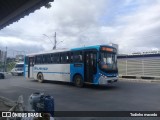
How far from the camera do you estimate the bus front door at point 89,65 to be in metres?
17.0

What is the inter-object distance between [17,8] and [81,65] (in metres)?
10.7

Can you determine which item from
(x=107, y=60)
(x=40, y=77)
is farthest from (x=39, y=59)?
(x=107, y=60)

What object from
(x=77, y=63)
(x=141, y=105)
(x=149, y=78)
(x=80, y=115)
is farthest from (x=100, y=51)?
(x=149, y=78)

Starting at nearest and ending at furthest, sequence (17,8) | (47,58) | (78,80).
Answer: (17,8)
(78,80)
(47,58)

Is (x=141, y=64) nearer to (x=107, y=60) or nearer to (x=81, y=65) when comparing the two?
(x=107, y=60)

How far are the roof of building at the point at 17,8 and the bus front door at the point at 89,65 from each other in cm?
864

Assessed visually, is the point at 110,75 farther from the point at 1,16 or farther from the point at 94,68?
A: the point at 1,16

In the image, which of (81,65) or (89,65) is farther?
(81,65)

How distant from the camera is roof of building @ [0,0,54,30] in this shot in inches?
281

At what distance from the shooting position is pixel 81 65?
1808 cm

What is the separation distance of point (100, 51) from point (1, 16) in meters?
9.01

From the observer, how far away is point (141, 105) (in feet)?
35.6

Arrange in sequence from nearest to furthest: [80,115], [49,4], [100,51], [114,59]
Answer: [49,4] < [80,115] < [100,51] < [114,59]

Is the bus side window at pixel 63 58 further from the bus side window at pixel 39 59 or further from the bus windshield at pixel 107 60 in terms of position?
the bus windshield at pixel 107 60
